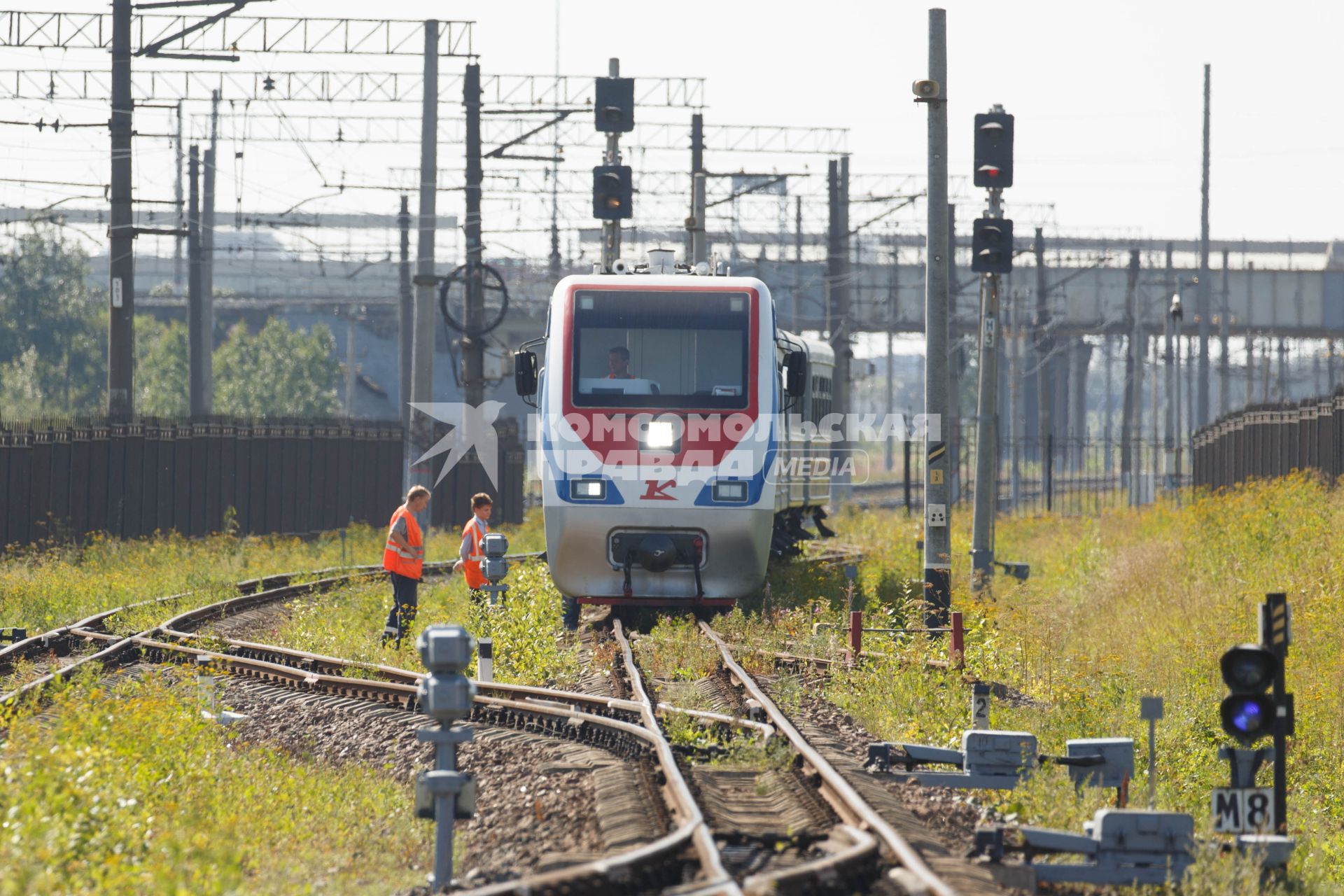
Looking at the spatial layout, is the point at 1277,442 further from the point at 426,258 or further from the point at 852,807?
the point at 852,807

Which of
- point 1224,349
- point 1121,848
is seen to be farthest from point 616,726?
point 1224,349

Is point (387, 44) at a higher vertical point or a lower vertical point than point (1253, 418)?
higher

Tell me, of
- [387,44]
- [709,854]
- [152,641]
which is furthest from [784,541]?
[709,854]

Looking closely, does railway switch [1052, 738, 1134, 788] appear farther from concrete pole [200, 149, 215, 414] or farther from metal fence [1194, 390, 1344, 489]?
concrete pole [200, 149, 215, 414]

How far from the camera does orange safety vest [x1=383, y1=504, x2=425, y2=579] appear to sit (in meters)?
15.3

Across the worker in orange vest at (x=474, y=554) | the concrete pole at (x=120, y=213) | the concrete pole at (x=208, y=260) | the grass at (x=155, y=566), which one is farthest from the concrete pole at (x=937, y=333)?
the concrete pole at (x=208, y=260)

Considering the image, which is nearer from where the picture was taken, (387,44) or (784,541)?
(784,541)

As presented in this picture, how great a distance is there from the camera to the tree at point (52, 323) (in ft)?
221

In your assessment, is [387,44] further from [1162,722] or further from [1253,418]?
[1162,722]

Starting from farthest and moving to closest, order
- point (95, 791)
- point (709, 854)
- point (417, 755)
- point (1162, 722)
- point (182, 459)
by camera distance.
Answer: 1. point (182, 459)
2. point (1162, 722)
3. point (417, 755)
4. point (95, 791)
5. point (709, 854)

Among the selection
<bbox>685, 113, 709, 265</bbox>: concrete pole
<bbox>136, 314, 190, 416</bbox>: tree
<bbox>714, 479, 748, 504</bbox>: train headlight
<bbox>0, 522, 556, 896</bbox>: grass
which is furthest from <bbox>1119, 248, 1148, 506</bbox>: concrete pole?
<bbox>136, 314, 190, 416</bbox>: tree

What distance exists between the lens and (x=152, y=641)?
49.4 feet

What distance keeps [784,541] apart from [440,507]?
47.5 feet

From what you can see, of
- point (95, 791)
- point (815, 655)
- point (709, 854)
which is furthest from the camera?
point (815, 655)
